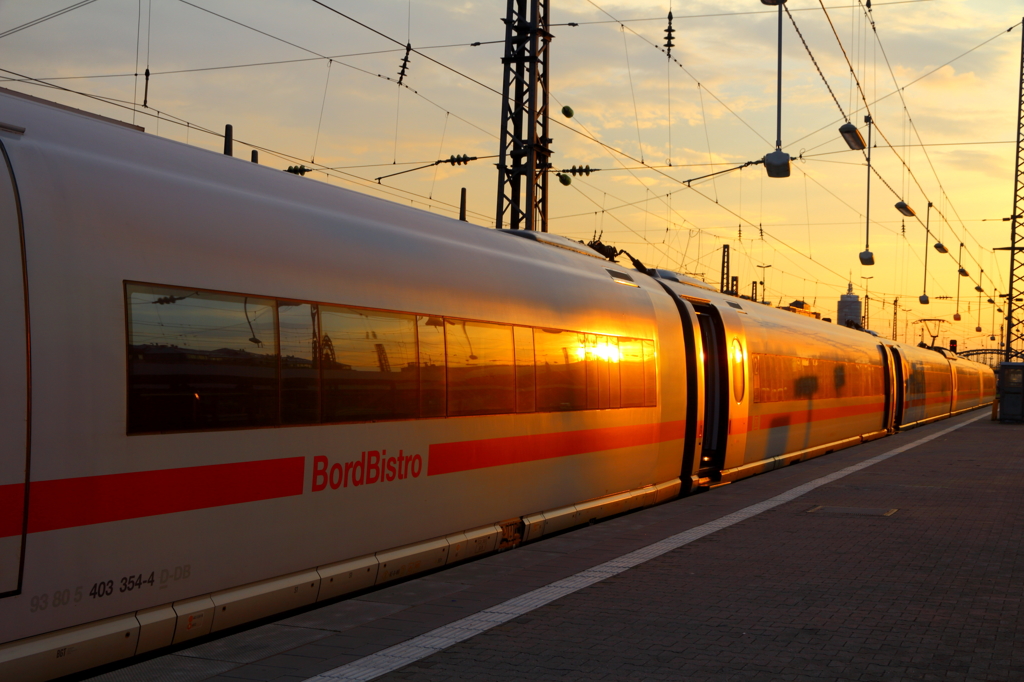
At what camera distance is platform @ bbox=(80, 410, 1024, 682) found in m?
5.80

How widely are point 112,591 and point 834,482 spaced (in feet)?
43.7

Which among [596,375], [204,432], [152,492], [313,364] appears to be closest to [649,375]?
[596,375]

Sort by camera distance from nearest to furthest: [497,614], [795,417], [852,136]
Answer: [497,614] < [852,136] < [795,417]

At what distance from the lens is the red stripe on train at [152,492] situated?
16.2ft

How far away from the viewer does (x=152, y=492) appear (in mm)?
5527

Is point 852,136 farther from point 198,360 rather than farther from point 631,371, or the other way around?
point 198,360

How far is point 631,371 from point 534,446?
2817 mm

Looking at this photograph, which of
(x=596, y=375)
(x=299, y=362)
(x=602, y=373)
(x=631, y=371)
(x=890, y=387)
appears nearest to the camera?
(x=299, y=362)

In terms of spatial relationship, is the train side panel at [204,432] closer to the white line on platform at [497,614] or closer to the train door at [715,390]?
the white line on platform at [497,614]

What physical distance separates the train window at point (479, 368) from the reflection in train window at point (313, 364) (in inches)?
0.5

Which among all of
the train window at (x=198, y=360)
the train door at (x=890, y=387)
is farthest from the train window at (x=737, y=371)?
the train door at (x=890, y=387)

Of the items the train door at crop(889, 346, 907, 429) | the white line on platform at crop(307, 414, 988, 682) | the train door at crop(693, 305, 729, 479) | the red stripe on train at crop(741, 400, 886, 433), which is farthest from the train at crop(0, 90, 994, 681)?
the train door at crop(889, 346, 907, 429)

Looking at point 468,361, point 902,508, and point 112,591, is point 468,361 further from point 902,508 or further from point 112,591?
point 902,508

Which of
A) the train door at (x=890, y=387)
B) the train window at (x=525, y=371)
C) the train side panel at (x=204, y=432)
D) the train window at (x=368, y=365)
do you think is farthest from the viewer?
the train door at (x=890, y=387)
